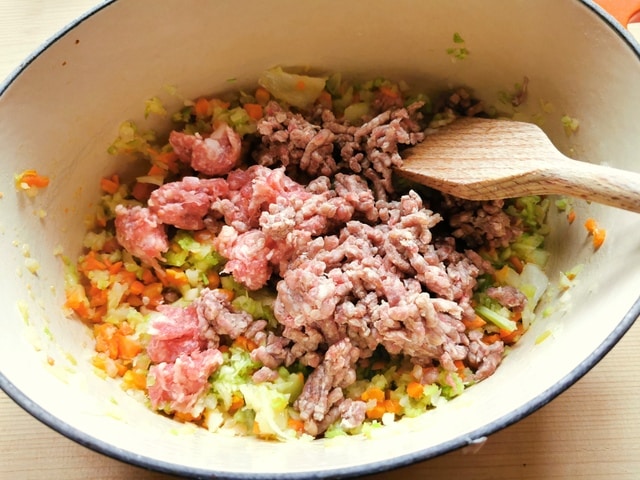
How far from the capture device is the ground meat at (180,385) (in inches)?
76.5

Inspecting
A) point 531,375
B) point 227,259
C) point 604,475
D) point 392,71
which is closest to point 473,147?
point 392,71

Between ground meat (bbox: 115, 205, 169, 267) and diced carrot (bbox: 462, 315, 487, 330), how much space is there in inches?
44.1

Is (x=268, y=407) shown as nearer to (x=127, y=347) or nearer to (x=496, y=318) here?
(x=127, y=347)

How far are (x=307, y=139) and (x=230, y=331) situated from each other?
77 cm

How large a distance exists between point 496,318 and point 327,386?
621mm

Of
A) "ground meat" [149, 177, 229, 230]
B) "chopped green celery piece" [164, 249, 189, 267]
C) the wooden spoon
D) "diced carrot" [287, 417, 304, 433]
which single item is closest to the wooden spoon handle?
the wooden spoon

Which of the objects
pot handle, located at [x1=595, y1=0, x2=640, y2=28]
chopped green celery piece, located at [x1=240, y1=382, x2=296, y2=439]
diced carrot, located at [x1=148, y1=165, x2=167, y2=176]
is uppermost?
pot handle, located at [x1=595, y1=0, x2=640, y2=28]

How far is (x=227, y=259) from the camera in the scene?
7.38 ft

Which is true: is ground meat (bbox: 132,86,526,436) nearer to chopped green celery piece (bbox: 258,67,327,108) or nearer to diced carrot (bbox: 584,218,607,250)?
chopped green celery piece (bbox: 258,67,327,108)

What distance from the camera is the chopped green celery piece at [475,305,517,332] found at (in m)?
2.02

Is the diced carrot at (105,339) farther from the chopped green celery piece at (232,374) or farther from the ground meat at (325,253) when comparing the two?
the chopped green celery piece at (232,374)

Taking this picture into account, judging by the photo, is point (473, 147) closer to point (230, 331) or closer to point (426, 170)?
point (426, 170)

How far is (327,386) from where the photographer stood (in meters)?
1.95

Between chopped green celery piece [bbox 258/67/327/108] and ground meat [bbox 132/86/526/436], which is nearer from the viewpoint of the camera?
ground meat [bbox 132/86/526/436]
